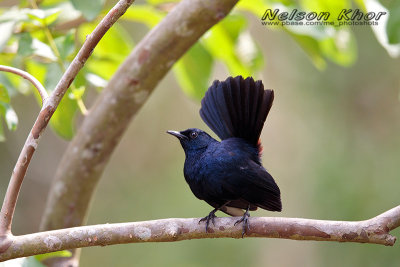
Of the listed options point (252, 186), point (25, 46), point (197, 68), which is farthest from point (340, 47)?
point (25, 46)

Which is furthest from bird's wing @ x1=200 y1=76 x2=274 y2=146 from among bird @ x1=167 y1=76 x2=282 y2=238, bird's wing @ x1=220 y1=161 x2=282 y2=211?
bird's wing @ x1=220 y1=161 x2=282 y2=211

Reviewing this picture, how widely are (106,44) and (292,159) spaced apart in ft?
14.5

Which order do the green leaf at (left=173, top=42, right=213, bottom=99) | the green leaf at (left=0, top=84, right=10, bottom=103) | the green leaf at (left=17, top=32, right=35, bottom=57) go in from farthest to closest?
the green leaf at (left=173, top=42, right=213, bottom=99) < the green leaf at (left=17, top=32, right=35, bottom=57) < the green leaf at (left=0, top=84, right=10, bottom=103)

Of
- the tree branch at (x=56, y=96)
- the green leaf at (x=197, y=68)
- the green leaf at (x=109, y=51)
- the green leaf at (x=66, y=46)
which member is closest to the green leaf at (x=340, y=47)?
the green leaf at (x=197, y=68)

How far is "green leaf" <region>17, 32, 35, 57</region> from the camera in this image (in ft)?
7.70

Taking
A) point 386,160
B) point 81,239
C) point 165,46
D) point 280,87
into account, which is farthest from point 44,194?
point 81,239

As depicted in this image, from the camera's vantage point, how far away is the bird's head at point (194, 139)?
2725 millimetres

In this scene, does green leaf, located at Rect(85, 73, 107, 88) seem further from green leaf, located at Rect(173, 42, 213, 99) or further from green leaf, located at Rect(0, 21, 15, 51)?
green leaf, located at Rect(173, 42, 213, 99)

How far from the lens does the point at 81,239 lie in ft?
6.31

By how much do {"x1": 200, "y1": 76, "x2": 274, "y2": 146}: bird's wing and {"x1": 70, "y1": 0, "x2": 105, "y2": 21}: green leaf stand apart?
25.1 inches

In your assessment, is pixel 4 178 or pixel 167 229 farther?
pixel 4 178

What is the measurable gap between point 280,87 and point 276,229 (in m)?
5.47

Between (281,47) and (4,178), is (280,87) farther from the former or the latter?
(4,178)

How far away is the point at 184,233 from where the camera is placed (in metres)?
1.96
